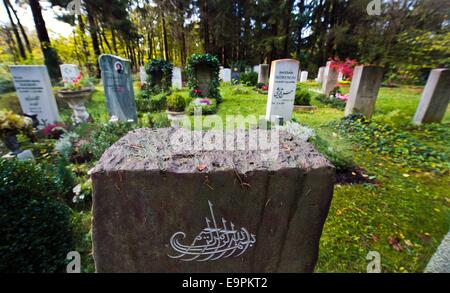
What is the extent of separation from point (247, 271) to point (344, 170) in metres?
3.01

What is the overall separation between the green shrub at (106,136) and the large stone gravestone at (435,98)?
8.19 metres

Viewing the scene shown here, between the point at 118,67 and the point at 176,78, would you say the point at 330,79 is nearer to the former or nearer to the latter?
the point at 176,78

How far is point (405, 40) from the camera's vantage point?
673 centimetres

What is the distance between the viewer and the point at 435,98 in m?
5.49

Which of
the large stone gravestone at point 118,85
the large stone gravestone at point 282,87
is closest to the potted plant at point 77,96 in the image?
the large stone gravestone at point 118,85

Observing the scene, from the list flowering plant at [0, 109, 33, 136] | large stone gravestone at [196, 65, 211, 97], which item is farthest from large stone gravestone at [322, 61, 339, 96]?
flowering plant at [0, 109, 33, 136]

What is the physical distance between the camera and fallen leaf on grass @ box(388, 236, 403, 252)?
2.27 m

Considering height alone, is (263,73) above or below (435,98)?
above

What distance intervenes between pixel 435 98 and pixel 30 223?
889cm

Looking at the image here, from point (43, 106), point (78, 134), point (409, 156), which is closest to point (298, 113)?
point (409, 156)

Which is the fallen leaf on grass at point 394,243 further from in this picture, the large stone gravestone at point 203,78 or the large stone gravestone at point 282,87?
the large stone gravestone at point 203,78

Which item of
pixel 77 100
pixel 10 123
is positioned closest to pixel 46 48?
pixel 77 100

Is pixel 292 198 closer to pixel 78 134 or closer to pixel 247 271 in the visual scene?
pixel 247 271

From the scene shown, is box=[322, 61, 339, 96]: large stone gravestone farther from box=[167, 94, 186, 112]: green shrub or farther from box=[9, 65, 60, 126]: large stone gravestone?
box=[9, 65, 60, 126]: large stone gravestone
